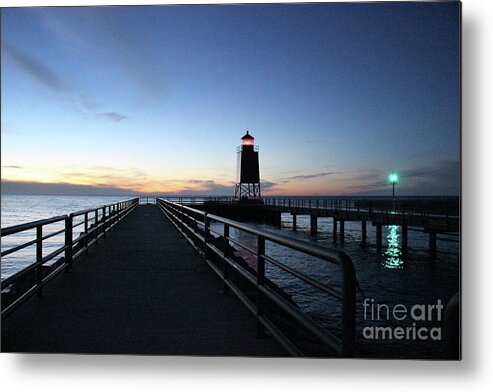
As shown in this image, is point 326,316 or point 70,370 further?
point 326,316

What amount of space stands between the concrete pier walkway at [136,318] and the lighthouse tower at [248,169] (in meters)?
38.3

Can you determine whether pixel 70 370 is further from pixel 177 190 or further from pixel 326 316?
pixel 177 190

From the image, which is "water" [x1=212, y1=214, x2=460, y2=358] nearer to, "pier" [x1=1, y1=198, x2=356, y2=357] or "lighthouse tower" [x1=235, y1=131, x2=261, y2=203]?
"pier" [x1=1, y1=198, x2=356, y2=357]

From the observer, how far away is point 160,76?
26.4 ft

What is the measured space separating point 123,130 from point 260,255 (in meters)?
9.68

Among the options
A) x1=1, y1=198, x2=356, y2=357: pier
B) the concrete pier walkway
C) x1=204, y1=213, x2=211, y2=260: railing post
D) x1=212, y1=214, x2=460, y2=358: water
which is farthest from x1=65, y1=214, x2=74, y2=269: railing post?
x1=212, y1=214, x2=460, y2=358: water

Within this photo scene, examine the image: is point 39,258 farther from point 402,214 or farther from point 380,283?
point 402,214

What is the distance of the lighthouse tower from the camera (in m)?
44.3

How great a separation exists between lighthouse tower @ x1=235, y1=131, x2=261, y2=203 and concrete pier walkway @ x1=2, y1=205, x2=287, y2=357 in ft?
126

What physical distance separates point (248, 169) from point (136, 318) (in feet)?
134

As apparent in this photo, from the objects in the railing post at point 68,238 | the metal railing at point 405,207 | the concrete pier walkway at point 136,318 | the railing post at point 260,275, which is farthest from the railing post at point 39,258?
the metal railing at point 405,207

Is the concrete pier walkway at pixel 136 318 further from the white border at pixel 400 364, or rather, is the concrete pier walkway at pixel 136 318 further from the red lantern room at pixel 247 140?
the red lantern room at pixel 247 140

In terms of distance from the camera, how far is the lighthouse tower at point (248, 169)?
44281mm

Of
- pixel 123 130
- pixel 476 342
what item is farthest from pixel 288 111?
pixel 476 342
